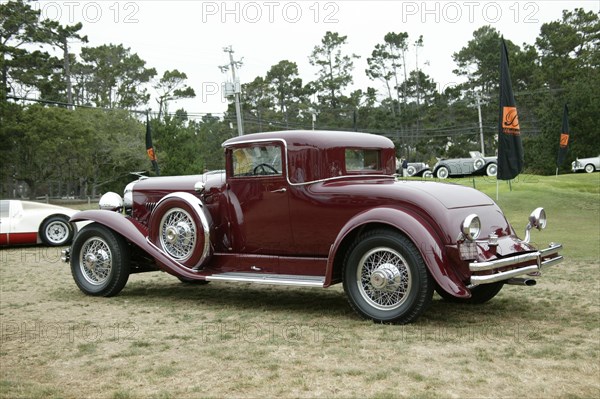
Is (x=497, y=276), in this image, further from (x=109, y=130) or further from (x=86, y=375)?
(x=109, y=130)

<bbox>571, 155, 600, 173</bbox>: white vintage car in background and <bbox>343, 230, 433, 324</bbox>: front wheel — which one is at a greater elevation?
<bbox>571, 155, 600, 173</bbox>: white vintage car in background

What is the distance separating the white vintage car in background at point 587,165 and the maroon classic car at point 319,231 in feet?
125

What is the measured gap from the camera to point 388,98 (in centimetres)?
6462

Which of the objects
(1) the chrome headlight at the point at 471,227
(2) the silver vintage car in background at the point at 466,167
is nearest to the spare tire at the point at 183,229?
(1) the chrome headlight at the point at 471,227

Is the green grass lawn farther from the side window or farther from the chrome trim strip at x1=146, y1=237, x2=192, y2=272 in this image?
the side window

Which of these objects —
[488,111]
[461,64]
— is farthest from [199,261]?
[461,64]

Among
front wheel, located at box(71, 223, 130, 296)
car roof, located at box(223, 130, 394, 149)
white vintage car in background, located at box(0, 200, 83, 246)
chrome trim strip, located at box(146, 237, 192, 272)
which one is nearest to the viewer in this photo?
car roof, located at box(223, 130, 394, 149)

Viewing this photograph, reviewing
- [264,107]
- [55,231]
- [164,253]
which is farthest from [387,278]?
[264,107]

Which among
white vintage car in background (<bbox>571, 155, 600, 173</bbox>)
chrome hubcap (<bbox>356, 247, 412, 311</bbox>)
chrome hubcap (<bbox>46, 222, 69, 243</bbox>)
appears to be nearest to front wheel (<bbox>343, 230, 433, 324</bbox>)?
chrome hubcap (<bbox>356, 247, 412, 311</bbox>)

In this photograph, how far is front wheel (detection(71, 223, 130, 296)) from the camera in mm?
7691

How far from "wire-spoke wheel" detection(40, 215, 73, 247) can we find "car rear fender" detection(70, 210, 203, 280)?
6833 millimetres

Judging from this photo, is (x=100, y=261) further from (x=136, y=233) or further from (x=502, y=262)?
(x=502, y=262)

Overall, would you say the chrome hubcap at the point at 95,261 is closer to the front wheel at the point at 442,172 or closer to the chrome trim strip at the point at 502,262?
the chrome trim strip at the point at 502,262

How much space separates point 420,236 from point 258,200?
2.12m
